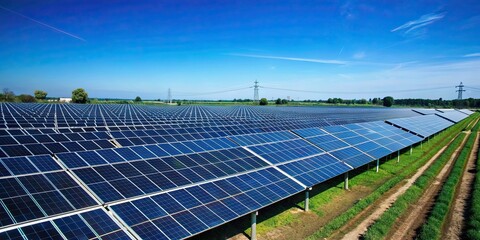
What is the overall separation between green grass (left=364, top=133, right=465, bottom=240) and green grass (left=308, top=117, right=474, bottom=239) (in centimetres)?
140

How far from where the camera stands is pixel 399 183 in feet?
79.7

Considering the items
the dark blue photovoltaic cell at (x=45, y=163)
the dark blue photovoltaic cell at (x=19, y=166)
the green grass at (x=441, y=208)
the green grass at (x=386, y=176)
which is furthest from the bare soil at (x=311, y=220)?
the dark blue photovoltaic cell at (x=19, y=166)

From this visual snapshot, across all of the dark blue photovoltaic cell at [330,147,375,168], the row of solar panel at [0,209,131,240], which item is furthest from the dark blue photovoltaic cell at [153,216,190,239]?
the dark blue photovoltaic cell at [330,147,375,168]

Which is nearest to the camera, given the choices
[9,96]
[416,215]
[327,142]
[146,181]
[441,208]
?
[146,181]

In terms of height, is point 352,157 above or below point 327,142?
below

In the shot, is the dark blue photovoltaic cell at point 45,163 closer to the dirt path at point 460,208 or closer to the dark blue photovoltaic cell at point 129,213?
the dark blue photovoltaic cell at point 129,213

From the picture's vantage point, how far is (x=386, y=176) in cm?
2675

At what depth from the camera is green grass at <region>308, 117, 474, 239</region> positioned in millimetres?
16102

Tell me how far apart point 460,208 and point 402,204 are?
3.68 m

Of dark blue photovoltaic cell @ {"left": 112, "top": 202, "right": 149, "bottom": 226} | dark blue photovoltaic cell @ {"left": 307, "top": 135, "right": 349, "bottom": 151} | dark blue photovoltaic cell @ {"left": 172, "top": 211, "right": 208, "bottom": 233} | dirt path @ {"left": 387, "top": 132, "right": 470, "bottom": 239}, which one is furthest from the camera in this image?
dark blue photovoltaic cell @ {"left": 307, "top": 135, "right": 349, "bottom": 151}

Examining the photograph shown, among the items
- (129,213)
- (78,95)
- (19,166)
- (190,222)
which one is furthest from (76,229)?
(78,95)

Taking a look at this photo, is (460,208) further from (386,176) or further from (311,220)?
(311,220)

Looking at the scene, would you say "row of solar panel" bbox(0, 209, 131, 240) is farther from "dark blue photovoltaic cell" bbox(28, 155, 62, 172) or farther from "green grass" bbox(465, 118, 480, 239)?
"green grass" bbox(465, 118, 480, 239)

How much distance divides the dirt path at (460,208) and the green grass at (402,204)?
2.23 m
